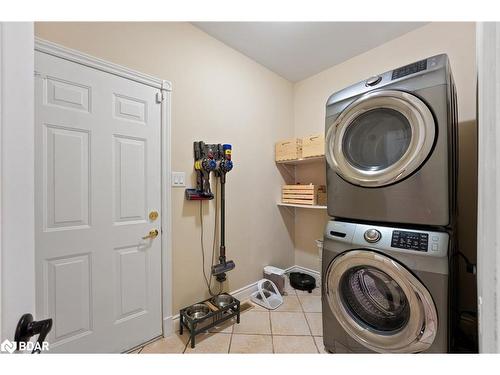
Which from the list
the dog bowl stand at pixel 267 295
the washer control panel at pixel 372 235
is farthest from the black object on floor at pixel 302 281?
the washer control panel at pixel 372 235

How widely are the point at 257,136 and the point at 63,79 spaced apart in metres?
1.60

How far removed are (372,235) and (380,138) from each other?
0.60m

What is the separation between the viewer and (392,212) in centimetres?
123

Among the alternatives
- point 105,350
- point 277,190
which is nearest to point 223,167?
A: point 277,190

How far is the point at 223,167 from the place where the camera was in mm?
1912

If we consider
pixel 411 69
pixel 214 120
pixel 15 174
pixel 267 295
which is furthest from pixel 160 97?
pixel 267 295

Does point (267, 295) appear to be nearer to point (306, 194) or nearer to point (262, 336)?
point (262, 336)

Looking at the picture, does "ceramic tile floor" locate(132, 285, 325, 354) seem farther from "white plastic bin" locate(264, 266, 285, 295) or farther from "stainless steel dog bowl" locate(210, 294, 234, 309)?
"white plastic bin" locate(264, 266, 285, 295)

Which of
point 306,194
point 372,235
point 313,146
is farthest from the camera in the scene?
point 306,194

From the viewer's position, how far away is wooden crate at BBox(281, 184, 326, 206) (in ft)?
7.39

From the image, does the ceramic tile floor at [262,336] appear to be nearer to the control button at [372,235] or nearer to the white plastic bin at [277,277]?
the white plastic bin at [277,277]

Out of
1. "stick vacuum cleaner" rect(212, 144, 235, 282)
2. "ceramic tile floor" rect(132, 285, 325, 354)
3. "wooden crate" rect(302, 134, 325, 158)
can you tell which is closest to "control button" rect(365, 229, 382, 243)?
"ceramic tile floor" rect(132, 285, 325, 354)

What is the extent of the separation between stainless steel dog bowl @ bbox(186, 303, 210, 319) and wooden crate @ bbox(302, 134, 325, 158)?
1711 millimetres
